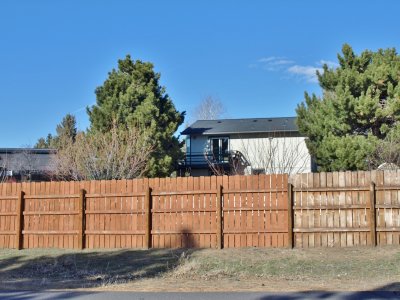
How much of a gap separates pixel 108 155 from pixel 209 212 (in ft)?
35.8

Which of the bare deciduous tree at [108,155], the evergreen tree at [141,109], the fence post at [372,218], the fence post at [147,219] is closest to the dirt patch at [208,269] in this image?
the fence post at [372,218]

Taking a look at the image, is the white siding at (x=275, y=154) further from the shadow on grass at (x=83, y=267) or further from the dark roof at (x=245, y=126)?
the shadow on grass at (x=83, y=267)

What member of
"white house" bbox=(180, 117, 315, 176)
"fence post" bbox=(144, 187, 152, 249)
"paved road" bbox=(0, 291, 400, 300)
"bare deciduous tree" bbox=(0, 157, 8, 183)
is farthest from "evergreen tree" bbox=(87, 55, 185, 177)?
"paved road" bbox=(0, 291, 400, 300)

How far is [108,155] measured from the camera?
25.5 m

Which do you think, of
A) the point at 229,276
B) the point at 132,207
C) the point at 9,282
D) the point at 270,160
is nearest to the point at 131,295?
the point at 229,276

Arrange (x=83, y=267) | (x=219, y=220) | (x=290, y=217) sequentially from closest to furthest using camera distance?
(x=83, y=267) < (x=290, y=217) < (x=219, y=220)

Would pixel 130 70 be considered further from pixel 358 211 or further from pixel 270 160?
pixel 358 211

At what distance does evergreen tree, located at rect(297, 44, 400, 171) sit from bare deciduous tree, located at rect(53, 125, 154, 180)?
8567 millimetres

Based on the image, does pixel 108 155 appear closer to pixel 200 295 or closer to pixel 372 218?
pixel 372 218

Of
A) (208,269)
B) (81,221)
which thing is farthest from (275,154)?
(208,269)

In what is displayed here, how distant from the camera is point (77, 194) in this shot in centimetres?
1698

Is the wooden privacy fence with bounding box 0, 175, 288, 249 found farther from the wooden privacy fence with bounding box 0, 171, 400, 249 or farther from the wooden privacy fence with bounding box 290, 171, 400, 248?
the wooden privacy fence with bounding box 290, 171, 400, 248

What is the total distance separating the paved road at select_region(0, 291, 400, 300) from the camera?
354 inches

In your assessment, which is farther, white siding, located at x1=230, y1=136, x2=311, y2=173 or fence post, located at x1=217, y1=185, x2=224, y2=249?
white siding, located at x1=230, y1=136, x2=311, y2=173
